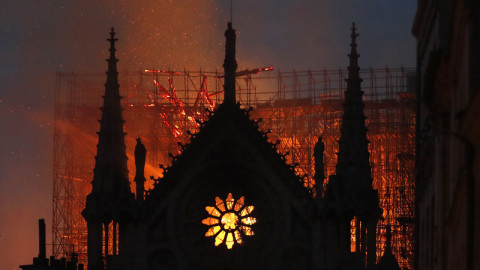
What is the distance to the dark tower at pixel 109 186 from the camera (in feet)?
134

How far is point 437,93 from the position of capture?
2523 cm

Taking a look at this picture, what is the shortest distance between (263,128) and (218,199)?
88.6 ft

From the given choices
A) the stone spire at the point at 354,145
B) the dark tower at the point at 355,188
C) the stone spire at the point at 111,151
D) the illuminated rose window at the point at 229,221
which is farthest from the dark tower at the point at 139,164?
the stone spire at the point at 354,145

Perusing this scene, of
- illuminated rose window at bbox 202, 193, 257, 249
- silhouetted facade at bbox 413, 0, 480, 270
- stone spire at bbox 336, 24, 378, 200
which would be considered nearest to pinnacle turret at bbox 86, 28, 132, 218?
illuminated rose window at bbox 202, 193, 257, 249

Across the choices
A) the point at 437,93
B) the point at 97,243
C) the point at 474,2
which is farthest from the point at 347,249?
the point at 474,2

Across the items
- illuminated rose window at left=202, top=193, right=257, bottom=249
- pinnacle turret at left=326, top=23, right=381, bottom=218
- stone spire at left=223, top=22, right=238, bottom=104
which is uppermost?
stone spire at left=223, top=22, right=238, bottom=104

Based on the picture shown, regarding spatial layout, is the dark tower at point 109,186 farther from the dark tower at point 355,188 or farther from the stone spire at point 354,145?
the stone spire at point 354,145

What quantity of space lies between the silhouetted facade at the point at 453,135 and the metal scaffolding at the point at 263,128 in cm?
3219

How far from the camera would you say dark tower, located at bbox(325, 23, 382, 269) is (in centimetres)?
3984

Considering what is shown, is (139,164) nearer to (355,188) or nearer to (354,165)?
(354,165)

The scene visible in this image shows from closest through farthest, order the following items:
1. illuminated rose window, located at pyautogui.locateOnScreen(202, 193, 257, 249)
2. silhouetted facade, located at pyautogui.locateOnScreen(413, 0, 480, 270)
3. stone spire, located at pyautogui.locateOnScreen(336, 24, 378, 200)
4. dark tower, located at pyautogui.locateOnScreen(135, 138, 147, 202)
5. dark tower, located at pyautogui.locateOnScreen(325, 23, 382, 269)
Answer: silhouetted facade, located at pyautogui.locateOnScreen(413, 0, 480, 270) → dark tower, located at pyautogui.locateOnScreen(325, 23, 382, 269) → stone spire, located at pyautogui.locateOnScreen(336, 24, 378, 200) → dark tower, located at pyautogui.locateOnScreen(135, 138, 147, 202) → illuminated rose window, located at pyautogui.locateOnScreen(202, 193, 257, 249)

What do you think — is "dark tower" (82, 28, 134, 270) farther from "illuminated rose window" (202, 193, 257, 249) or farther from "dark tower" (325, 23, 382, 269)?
"dark tower" (325, 23, 382, 269)

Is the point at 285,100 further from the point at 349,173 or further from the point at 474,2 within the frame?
the point at 474,2

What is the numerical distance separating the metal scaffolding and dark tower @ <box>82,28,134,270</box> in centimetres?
2432
